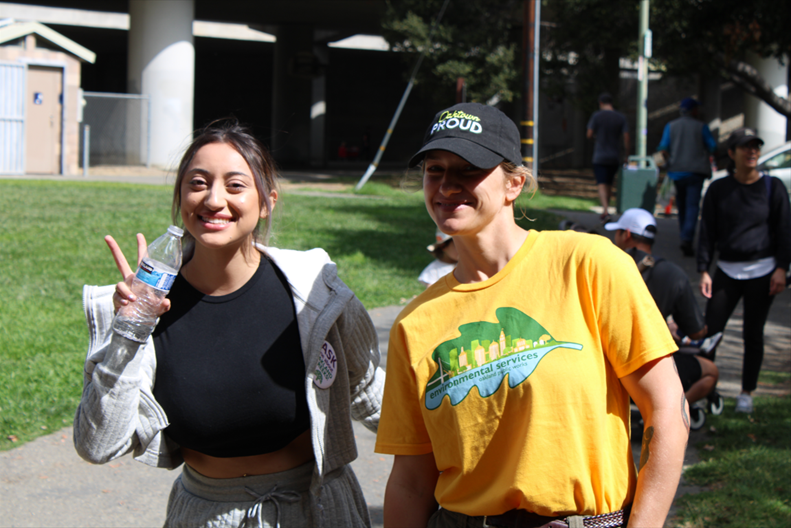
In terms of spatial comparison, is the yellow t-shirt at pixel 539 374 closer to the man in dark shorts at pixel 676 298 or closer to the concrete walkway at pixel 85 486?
the concrete walkway at pixel 85 486

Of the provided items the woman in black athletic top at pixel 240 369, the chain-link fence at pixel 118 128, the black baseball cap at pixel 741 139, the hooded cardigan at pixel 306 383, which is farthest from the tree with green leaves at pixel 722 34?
the woman in black athletic top at pixel 240 369

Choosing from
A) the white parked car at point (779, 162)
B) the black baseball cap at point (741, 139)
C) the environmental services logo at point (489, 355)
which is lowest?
the environmental services logo at point (489, 355)

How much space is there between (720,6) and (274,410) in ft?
63.4

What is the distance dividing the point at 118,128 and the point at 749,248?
2180cm

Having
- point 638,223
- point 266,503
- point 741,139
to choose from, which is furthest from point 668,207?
point 266,503

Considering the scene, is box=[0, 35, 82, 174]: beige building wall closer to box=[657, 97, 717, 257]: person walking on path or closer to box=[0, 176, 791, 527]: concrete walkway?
box=[657, 97, 717, 257]: person walking on path

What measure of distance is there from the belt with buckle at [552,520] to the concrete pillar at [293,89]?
32.7m

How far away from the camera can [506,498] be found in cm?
189

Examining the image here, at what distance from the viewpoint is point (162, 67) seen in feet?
80.5

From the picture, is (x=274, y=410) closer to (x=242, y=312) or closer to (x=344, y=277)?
(x=242, y=312)

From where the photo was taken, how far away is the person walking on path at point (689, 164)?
1143cm

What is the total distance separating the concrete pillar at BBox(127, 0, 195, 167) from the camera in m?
24.4

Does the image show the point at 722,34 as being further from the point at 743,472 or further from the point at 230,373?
the point at 230,373

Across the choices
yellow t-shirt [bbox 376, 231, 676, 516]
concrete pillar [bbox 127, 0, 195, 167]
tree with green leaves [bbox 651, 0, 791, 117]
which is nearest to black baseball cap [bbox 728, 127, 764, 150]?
yellow t-shirt [bbox 376, 231, 676, 516]
